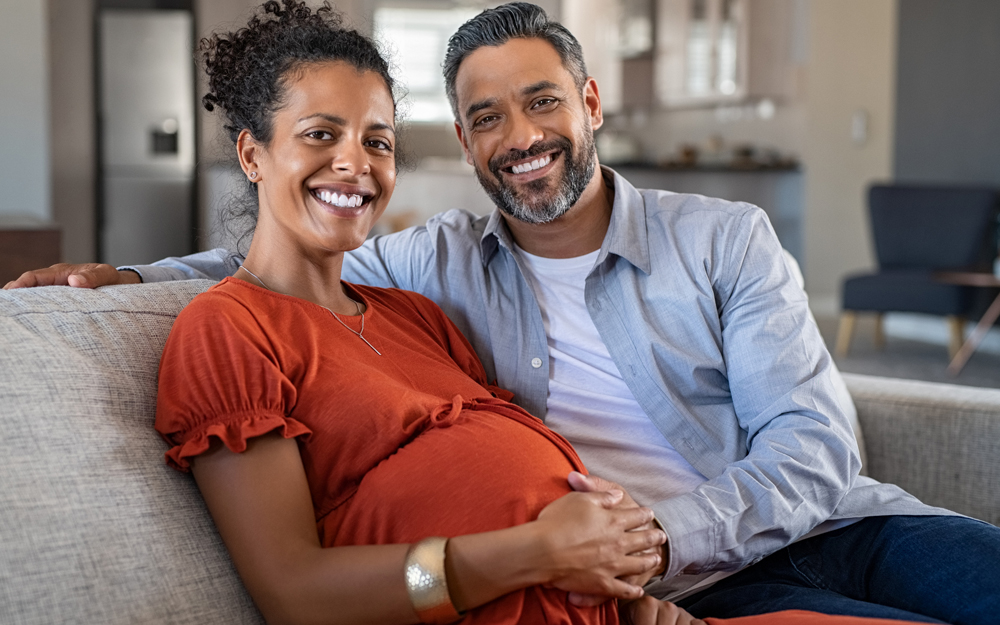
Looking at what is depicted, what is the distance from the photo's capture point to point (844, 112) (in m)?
6.99

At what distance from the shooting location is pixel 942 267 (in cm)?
566

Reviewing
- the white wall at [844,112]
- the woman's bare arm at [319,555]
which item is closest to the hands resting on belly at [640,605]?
the woman's bare arm at [319,555]

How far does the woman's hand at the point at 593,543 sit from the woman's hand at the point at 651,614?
0.05 m

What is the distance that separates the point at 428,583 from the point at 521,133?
0.91 metres

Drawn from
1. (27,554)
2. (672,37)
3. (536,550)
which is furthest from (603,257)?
(672,37)

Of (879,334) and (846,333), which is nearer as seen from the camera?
(846,333)

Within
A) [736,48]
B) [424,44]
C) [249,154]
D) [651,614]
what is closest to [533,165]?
[249,154]

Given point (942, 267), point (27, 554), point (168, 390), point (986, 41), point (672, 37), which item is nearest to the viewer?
point (27, 554)

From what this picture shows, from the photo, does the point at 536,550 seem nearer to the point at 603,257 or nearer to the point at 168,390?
the point at 168,390

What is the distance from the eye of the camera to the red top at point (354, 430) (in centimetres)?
111

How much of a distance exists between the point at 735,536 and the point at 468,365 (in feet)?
1.64

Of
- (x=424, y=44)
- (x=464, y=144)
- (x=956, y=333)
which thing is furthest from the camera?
(x=424, y=44)

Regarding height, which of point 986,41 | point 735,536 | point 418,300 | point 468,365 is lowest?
point 735,536

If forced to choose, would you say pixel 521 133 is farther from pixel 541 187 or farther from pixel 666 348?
pixel 666 348
